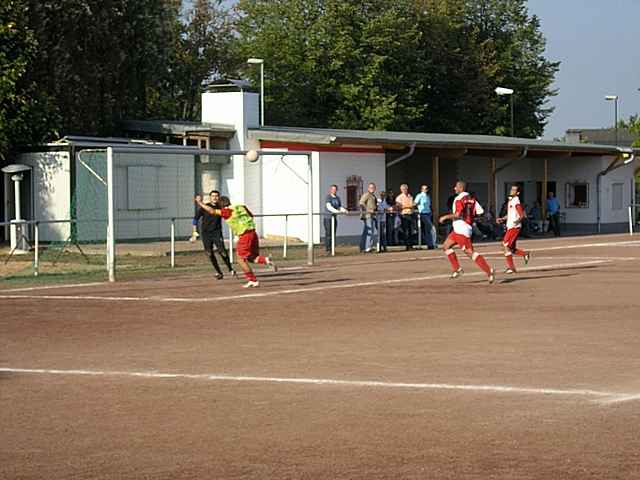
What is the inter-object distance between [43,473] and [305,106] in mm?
55739

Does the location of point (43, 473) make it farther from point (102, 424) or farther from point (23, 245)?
point (23, 245)

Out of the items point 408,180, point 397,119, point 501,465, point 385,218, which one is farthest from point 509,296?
point 397,119

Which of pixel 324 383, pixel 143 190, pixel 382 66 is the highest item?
pixel 382 66

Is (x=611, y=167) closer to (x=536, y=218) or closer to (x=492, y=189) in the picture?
(x=536, y=218)

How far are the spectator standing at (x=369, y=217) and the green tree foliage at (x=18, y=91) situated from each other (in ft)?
36.4

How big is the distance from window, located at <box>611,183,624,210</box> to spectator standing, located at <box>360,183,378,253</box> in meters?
19.9

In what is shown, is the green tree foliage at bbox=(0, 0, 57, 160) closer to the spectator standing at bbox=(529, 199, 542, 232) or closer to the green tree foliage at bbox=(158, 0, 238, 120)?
the spectator standing at bbox=(529, 199, 542, 232)

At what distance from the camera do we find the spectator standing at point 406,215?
115 ft

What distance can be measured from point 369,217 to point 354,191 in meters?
5.83

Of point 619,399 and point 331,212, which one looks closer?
point 619,399

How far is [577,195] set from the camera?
50.7 m

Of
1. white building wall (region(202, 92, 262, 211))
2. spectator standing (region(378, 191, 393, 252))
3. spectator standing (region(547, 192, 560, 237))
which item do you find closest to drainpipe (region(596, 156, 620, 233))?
spectator standing (region(547, 192, 560, 237))

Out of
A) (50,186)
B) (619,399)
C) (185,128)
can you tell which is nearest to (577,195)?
(185,128)

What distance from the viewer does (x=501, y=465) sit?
7906mm
